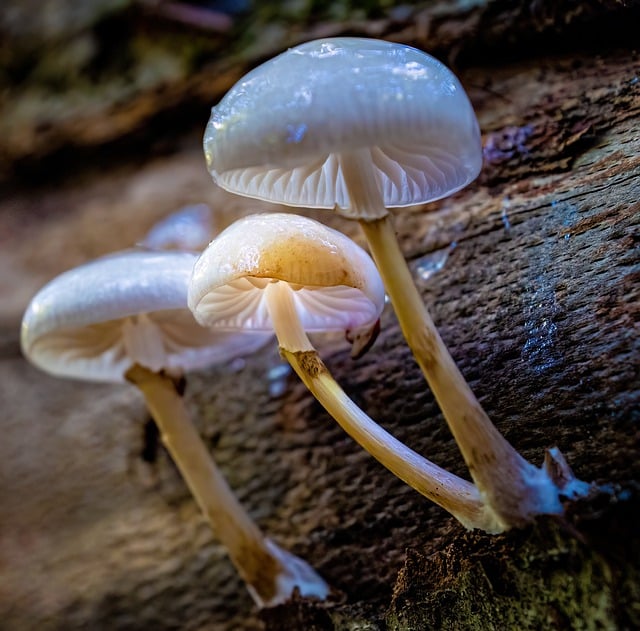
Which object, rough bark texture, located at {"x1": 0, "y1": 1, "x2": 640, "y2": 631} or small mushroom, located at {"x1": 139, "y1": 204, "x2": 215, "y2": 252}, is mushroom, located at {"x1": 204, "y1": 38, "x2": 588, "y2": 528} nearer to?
rough bark texture, located at {"x1": 0, "y1": 1, "x2": 640, "y2": 631}

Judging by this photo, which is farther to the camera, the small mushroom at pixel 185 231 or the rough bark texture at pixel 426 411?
the small mushroom at pixel 185 231

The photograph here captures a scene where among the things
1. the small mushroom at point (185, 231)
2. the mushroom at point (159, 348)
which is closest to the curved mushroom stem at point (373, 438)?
the mushroom at point (159, 348)

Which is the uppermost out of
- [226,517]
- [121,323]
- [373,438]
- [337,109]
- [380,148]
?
[337,109]

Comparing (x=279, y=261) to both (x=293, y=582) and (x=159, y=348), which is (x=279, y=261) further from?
(x=293, y=582)

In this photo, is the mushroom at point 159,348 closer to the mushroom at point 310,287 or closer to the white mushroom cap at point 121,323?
the white mushroom cap at point 121,323

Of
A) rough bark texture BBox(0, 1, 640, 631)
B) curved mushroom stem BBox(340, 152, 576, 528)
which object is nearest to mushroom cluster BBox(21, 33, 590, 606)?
curved mushroom stem BBox(340, 152, 576, 528)

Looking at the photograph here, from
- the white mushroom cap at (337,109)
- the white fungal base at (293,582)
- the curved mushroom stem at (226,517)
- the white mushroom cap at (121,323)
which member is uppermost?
the white mushroom cap at (337,109)

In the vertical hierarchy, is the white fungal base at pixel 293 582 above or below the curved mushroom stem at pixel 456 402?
below

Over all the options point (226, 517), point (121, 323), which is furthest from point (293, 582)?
point (121, 323)
